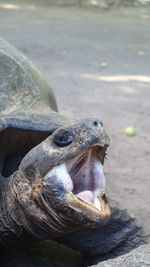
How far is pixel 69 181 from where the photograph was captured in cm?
169

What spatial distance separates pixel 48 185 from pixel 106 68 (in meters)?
4.57

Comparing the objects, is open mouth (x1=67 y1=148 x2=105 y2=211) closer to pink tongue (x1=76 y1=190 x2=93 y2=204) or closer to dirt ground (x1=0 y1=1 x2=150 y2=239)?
pink tongue (x1=76 y1=190 x2=93 y2=204)

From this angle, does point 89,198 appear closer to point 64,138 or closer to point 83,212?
point 83,212

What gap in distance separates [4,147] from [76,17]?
7.71 metres

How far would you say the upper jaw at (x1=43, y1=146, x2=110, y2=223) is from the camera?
1.69 metres

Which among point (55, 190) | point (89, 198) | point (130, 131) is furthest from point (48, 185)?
point (130, 131)

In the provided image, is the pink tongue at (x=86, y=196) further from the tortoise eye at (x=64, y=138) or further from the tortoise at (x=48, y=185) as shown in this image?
the tortoise eye at (x=64, y=138)

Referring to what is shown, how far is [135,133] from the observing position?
402cm

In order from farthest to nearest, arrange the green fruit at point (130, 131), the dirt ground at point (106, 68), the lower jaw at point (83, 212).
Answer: the green fruit at point (130, 131) → the dirt ground at point (106, 68) → the lower jaw at point (83, 212)

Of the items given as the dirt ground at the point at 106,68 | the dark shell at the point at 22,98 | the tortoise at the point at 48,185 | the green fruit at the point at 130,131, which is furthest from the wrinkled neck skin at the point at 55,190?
the green fruit at the point at 130,131

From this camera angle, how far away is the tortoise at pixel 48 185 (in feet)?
5.63

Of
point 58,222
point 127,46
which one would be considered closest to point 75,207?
point 58,222

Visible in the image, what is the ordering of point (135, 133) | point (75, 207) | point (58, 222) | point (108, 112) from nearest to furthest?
point (75, 207) → point (58, 222) → point (135, 133) → point (108, 112)

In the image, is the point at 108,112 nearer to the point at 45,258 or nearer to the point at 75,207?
the point at 45,258
